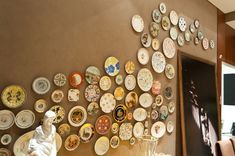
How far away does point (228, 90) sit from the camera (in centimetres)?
483

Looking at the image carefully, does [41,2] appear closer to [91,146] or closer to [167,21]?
[91,146]

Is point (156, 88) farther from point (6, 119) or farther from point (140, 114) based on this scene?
point (6, 119)

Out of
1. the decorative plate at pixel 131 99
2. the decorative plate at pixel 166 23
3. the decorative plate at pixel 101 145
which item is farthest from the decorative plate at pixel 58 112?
the decorative plate at pixel 166 23

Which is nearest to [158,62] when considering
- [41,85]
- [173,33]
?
[173,33]

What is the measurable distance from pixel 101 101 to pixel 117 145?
1.38 ft

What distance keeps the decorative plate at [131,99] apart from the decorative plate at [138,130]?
19cm

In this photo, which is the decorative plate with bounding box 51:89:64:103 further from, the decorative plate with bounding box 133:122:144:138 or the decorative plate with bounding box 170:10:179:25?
the decorative plate with bounding box 170:10:179:25

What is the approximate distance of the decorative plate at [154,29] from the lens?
7.63 ft

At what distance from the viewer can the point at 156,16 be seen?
7.86 feet

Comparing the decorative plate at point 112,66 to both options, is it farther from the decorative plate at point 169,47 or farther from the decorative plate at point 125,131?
the decorative plate at point 169,47

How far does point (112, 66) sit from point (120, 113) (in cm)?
42

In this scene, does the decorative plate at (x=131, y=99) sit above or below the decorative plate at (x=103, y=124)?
above

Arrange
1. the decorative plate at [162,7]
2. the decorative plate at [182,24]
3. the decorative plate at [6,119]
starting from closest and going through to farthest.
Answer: the decorative plate at [6,119] < the decorative plate at [162,7] < the decorative plate at [182,24]

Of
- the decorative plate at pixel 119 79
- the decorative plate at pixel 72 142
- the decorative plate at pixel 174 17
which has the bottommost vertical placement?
the decorative plate at pixel 72 142
